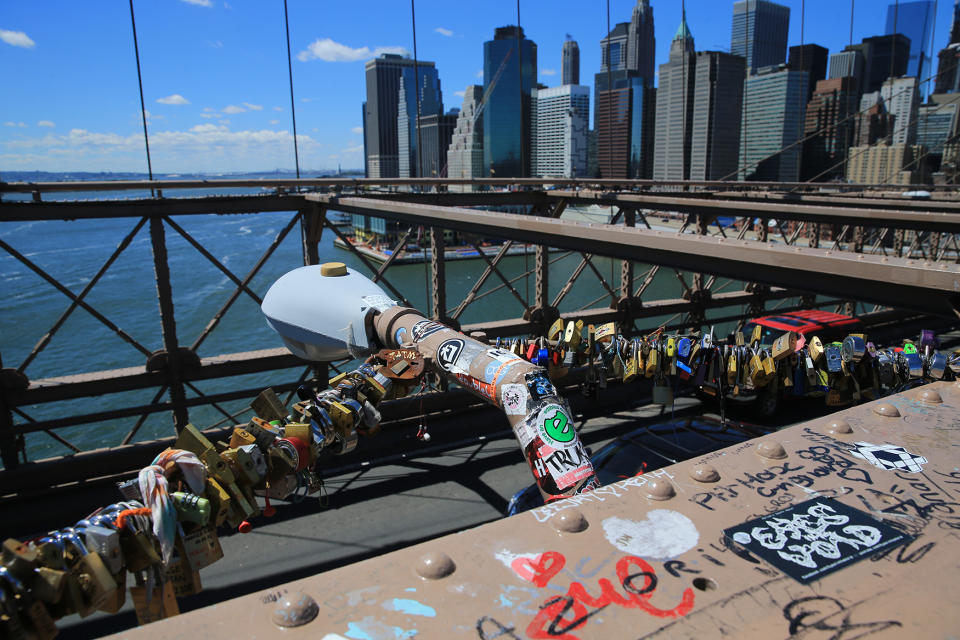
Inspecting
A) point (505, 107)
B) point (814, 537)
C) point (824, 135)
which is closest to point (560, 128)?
point (505, 107)

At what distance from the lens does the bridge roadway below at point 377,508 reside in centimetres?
768

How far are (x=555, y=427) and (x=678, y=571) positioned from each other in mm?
2495

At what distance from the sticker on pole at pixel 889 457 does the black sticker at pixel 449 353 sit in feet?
10.3

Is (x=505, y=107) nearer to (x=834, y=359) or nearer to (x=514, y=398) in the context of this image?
(x=834, y=359)

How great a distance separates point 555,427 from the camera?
4332 mm

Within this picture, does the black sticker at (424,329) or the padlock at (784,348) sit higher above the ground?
the black sticker at (424,329)

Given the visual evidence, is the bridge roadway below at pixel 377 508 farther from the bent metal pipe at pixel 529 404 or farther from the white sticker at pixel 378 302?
the bent metal pipe at pixel 529 404

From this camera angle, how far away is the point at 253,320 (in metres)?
43.2

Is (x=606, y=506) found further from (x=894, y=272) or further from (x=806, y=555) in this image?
(x=894, y=272)

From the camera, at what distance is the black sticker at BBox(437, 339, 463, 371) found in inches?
203

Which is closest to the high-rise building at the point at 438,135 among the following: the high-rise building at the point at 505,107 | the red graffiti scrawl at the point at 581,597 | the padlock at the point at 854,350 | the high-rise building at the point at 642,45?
the high-rise building at the point at 505,107

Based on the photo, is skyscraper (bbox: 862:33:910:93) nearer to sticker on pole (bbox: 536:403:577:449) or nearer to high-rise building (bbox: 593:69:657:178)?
high-rise building (bbox: 593:69:657:178)

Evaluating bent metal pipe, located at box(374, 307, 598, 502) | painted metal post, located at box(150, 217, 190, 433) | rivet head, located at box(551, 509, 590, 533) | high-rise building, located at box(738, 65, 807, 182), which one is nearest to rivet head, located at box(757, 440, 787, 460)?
rivet head, located at box(551, 509, 590, 533)

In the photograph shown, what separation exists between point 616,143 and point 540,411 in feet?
131
